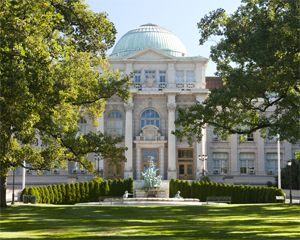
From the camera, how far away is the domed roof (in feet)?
249

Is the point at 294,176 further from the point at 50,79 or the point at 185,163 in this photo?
the point at 50,79

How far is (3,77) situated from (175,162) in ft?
180

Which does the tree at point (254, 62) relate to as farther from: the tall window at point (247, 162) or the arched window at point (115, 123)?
the tall window at point (247, 162)

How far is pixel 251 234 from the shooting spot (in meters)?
14.8

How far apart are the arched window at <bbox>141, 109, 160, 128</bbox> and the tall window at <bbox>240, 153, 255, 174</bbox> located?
1315 centimetres

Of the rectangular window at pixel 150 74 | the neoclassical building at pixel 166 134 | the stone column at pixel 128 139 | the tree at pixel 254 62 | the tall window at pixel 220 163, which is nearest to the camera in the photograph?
the tree at pixel 254 62

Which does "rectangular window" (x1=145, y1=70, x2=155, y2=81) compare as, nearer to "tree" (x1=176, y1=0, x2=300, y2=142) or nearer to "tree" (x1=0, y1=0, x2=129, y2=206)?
"tree" (x1=0, y1=0, x2=129, y2=206)

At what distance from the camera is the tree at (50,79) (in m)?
15.0

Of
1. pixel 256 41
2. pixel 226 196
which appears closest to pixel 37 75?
pixel 256 41

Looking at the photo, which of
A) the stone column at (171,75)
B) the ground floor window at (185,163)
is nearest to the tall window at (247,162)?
the ground floor window at (185,163)

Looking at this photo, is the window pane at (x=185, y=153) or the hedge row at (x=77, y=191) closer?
the hedge row at (x=77, y=191)

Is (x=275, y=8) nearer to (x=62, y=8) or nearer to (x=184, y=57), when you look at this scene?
(x=62, y=8)

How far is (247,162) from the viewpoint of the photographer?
73.0m

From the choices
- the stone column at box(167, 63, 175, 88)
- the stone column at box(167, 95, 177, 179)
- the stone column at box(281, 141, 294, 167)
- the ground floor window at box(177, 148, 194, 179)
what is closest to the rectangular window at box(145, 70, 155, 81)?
the stone column at box(167, 63, 175, 88)
